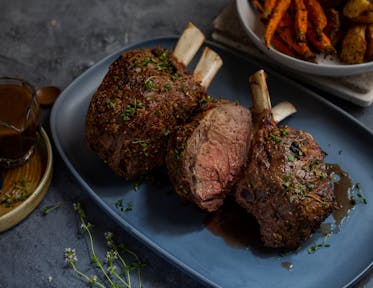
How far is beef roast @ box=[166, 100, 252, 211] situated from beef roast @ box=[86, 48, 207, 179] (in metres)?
0.13

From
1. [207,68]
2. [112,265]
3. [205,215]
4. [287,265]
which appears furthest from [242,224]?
[207,68]

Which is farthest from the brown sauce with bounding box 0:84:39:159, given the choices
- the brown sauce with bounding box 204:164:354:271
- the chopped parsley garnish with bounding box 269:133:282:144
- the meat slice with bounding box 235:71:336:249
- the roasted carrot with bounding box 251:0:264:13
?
the roasted carrot with bounding box 251:0:264:13

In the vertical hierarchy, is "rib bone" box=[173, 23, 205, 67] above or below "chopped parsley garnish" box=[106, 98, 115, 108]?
above

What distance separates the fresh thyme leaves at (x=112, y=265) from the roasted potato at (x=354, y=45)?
1.95 meters

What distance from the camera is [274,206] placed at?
2.92 meters

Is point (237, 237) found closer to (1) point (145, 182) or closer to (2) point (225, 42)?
(1) point (145, 182)

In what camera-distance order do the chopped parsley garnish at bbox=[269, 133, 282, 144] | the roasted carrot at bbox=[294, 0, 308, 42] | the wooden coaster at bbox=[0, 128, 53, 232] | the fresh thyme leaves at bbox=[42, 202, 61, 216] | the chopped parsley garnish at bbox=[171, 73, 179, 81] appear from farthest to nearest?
the roasted carrot at bbox=[294, 0, 308, 42] → the fresh thyme leaves at bbox=[42, 202, 61, 216] → the wooden coaster at bbox=[0, 128, 53, 232] → the chopped parsley garnish at bbox=[171, 73, 179, 81] → the chopped parsley garnish at bbox=[269, 133, 282, 144]

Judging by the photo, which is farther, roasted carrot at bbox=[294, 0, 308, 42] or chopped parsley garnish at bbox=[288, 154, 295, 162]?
roasted carrot at bbox=[294, 0, 308, 42]

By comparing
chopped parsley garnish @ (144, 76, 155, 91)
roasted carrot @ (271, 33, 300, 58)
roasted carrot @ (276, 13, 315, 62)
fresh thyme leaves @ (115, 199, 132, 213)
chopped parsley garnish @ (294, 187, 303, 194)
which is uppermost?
roasted carrot @ (276, 13, 315, 62)

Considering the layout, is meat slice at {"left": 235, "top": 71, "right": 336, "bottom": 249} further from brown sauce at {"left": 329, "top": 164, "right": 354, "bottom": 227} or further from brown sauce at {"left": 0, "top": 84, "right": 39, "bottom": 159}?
brown sauce at {"left": 0, "top": 84, "right": 39, "bottom": 159}

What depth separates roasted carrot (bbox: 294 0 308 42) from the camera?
3711 mm

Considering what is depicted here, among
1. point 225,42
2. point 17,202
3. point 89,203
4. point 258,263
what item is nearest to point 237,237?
point 258,263

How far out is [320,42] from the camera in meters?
3.74

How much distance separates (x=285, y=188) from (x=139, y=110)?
0.92 m
